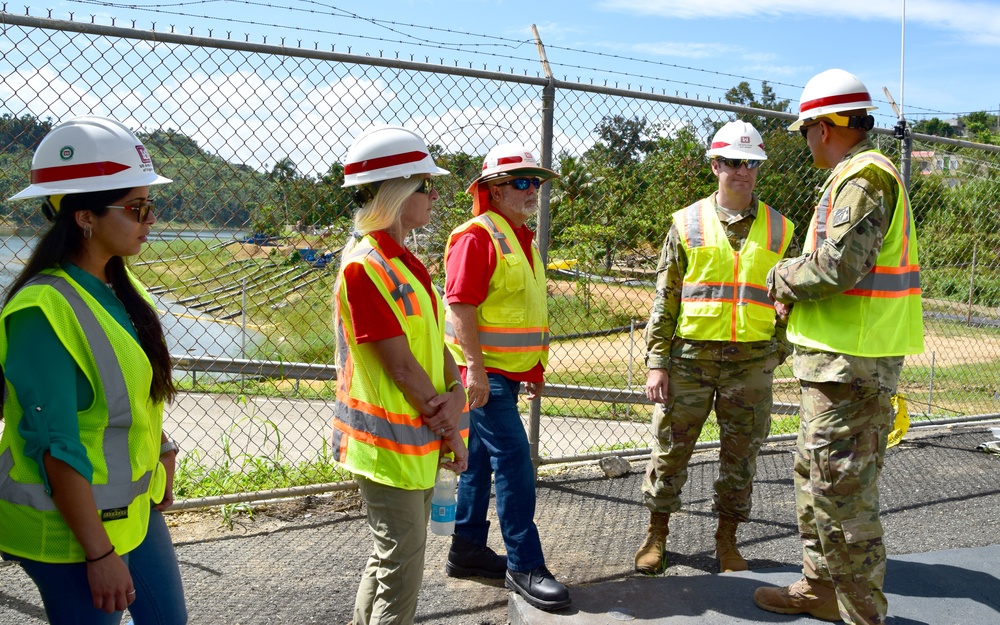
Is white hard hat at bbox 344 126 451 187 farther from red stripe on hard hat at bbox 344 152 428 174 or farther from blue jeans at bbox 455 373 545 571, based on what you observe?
blue jeans at bbox 455 373 545 571

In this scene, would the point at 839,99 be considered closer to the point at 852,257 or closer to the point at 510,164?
the point at 852,257

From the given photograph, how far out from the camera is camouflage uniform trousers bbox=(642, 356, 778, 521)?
167 inches

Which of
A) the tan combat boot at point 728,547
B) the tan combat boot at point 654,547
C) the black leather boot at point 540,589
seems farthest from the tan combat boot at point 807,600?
the black leather boot at point 540,589

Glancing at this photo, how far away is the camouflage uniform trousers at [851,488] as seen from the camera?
127 inches

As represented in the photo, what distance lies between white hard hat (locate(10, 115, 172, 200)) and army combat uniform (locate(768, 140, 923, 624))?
250cm

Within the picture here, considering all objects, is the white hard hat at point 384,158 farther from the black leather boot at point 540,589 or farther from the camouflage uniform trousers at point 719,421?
the camouflage uniform trousers at point 719,421

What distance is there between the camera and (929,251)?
34.3 feet

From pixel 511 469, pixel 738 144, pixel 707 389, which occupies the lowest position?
pixel 511 469

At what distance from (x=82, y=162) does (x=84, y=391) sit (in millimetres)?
603

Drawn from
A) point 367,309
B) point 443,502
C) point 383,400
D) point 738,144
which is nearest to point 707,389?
point 738,144

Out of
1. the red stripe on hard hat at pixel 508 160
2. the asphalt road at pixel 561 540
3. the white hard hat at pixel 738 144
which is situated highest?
the white hard hat at pixel 738 144

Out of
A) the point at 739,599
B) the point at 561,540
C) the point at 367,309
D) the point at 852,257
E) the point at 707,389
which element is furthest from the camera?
the point at 561,540

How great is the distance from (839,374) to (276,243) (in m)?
3.28

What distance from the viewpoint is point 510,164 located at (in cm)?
393
